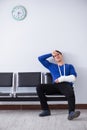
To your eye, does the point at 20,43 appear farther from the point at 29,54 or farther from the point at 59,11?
the point at 59,11

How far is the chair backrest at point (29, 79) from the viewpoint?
5215 mm

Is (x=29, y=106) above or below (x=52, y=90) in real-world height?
below

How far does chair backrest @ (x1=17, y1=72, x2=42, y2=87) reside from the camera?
521 centimetres

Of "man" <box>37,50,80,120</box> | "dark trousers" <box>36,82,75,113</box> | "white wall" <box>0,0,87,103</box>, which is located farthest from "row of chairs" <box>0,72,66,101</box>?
"dark trousers" <box>36,82,75,113</box>

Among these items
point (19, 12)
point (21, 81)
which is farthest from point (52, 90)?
point (19, 12)

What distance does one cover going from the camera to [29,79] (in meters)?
5.23

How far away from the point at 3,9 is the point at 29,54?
3.57 feet

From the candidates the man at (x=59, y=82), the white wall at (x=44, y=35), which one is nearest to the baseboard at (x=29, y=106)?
the white wall at (x=44, y=35)

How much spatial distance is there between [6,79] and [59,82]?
1.16 meters

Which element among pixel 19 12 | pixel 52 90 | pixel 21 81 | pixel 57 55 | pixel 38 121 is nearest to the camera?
pixel 38 121

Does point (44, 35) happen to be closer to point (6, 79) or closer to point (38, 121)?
point (6, 79)

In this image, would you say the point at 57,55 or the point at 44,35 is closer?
the point at 57,55

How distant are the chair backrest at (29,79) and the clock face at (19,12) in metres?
1.16

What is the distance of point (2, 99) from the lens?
16.0 feet
